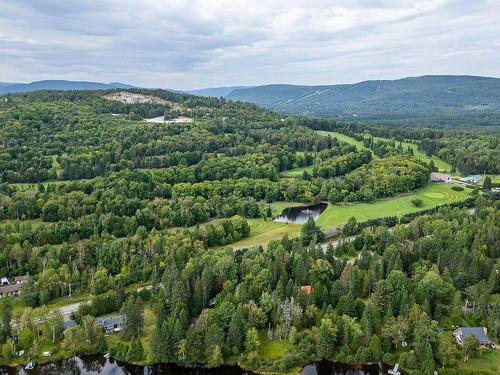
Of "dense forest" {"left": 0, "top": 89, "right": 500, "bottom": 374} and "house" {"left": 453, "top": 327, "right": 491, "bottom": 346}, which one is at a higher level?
"dense forest" {"left": 0, "top": 89, "right": 500, "bottom": 374}

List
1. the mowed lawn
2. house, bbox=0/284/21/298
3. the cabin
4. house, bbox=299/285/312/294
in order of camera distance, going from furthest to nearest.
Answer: the mowed lawn → the cabin → house, bbox=0/284/21/298 → house, bbox=299/285/312/294

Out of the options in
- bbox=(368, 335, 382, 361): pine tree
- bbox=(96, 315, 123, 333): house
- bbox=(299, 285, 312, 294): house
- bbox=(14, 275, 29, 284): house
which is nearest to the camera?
bbox=(368, 335, 382, 361): pine tree

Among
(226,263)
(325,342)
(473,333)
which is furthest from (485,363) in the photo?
(226,263)

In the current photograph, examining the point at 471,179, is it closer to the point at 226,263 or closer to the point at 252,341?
the point at 226,263

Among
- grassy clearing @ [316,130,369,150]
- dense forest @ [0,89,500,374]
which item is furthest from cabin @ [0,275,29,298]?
grassy clearing @ [316,130,369,150]

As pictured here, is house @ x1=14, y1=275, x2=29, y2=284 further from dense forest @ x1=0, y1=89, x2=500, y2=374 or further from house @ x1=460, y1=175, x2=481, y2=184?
house @ x1=460, y1=175, x2=481, y2=184

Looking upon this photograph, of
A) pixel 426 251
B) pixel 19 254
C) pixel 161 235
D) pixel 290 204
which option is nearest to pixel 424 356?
pixel 426 251
